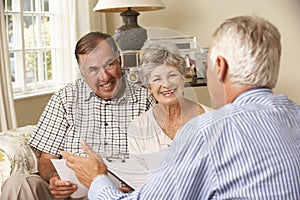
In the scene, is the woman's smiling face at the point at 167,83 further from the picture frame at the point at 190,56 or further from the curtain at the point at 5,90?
the curtain at the point at 5,90

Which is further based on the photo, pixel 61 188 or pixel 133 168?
pixel 61 188

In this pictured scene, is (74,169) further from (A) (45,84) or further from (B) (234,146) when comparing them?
(A) (45,84)

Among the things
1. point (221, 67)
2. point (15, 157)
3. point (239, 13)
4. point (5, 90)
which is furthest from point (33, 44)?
point (221, 67)

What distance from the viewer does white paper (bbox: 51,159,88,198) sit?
1505 millimetres

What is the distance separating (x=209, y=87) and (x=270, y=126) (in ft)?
0.56

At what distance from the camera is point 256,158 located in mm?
1105

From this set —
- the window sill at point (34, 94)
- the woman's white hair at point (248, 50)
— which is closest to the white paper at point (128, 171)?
the woman's white hair at point (248, 50)

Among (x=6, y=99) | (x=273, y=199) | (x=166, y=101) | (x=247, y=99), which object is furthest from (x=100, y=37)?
(x=6, y=99)

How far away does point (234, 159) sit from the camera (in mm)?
1099

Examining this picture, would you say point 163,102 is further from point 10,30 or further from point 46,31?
point 46,31

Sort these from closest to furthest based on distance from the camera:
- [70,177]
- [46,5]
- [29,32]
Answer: [70,177], [29,32], [46,5]

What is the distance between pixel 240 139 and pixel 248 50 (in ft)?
0.59

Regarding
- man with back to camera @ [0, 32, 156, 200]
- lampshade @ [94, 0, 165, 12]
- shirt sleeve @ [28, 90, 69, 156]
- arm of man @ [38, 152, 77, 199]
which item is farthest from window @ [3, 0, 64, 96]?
man with back to camera @ [0, 32, 156, 200]

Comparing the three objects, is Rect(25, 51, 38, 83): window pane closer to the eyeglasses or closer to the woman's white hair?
the eyeglasses
